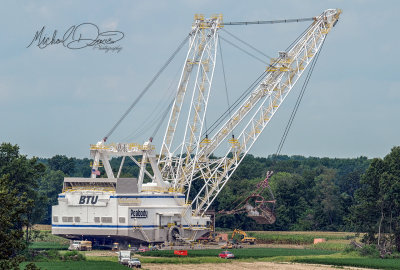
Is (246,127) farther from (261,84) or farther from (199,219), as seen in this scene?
(199,219)

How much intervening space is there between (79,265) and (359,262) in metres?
28.0

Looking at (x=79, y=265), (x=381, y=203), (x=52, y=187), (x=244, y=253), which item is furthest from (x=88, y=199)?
(x=52, y=187)

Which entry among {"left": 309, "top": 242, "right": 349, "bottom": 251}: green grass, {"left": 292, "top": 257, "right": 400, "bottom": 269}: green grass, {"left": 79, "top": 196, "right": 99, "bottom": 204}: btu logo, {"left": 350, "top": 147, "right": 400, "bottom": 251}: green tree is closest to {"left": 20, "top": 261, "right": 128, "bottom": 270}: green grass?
{"left": 292, "top": 257, "right": 400, "bottom": 269}: green grass

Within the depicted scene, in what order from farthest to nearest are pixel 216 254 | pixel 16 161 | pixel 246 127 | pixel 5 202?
pixel 246 127 < pixel 16 161 < pixel 216 254 < pixel 5 202

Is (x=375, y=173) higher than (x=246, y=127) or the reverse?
the reverse

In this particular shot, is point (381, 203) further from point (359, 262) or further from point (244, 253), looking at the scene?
point (359, 262)

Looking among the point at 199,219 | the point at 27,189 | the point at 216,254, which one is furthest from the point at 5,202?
the point at 199,219

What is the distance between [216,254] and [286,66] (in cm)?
2968

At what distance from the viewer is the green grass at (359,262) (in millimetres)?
83019

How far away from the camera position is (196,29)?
377 feet

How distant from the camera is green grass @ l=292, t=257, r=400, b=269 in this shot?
8302 centimetres

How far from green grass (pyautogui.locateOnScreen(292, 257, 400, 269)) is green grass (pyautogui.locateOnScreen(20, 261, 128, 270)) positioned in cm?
2113

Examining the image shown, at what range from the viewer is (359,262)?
86.4 metres

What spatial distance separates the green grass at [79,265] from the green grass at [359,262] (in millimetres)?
21132
